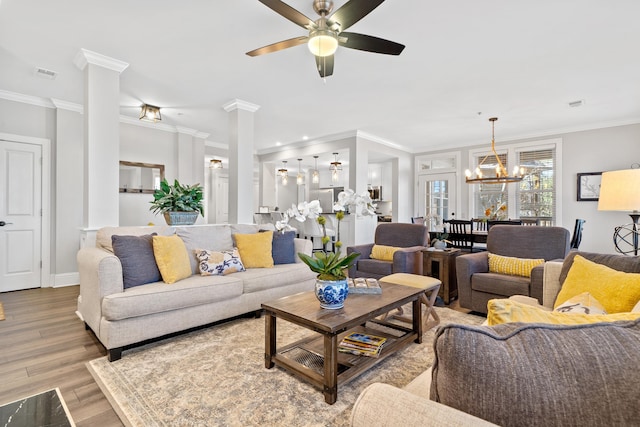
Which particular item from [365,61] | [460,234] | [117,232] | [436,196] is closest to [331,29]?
[365,61]

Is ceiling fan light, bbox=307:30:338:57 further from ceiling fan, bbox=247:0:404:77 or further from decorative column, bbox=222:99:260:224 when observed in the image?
decorative column, bbox=222:99:260:224

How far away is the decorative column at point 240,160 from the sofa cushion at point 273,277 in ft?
4.58

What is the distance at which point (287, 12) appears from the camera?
2.11 m

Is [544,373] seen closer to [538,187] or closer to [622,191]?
[622,191]

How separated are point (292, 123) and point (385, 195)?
14.2 feet

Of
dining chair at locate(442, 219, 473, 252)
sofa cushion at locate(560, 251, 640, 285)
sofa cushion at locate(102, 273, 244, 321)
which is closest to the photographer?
sofa cushion at locate(560, 251, 640, 285)

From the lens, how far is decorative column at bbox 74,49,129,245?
3.22m

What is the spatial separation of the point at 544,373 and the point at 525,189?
6.76 meters

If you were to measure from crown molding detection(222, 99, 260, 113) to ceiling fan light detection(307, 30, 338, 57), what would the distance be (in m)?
2.45

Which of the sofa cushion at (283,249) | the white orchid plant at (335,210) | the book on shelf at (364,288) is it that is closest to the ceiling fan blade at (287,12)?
the white orchid plant at (335,210)

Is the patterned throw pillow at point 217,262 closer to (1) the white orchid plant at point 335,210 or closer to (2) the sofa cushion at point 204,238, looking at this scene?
(2) the sofa cushion at point 204,238

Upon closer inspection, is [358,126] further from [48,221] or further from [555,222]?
[48,221]

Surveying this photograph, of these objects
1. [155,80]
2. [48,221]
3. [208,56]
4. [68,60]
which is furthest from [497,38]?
[48,221]

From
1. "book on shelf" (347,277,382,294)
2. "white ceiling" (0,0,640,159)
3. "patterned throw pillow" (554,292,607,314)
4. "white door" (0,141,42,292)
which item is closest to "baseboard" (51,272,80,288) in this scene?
"white door" (0,141,42,292)
